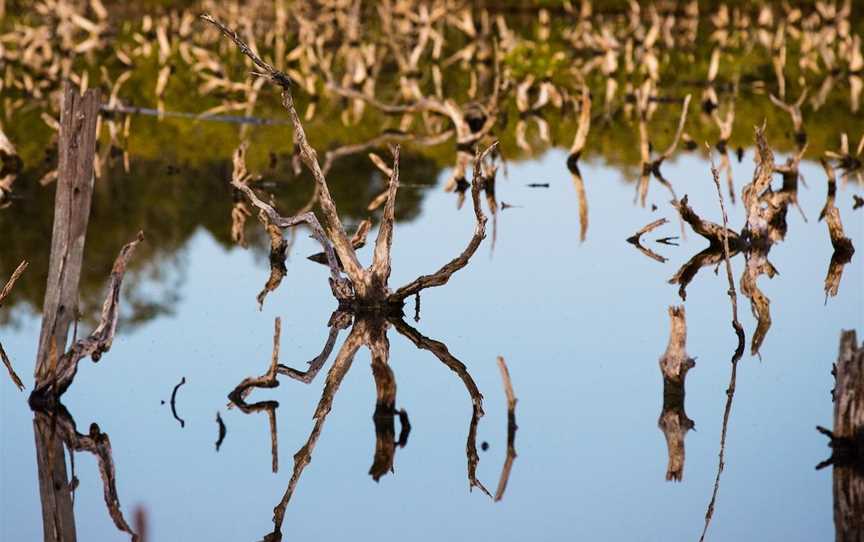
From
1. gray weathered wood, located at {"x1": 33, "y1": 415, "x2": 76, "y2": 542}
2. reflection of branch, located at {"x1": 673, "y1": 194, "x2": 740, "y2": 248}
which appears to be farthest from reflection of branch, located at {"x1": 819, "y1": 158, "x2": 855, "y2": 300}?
gray weathered wood, located at {"x1": 33, "y1": 415, "x2": 76, "y2": 542}

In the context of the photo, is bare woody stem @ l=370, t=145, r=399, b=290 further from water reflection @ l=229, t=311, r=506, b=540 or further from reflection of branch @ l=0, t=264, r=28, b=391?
reflection of branch @ l=0, t=264, r=28, b=391

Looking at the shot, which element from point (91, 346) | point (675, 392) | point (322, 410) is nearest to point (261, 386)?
point (322, 410)

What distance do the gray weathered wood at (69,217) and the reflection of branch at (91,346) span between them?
0.10m

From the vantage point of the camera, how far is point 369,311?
11586 millimetres

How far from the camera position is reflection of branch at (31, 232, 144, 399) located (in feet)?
30.0

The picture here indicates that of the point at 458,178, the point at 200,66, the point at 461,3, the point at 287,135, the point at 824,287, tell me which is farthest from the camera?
the point at 461,3

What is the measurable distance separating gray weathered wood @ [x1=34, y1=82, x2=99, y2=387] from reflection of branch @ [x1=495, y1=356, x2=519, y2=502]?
2.65 m

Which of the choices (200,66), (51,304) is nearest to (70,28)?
(200,66)

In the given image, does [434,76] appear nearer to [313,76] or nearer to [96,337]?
[313,76]

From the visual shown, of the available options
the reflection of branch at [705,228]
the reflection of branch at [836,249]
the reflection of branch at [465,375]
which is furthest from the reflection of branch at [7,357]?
the reflection of branch at [836,249]

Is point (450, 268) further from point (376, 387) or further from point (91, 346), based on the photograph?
point (91, 346)

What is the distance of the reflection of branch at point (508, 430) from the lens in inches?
328

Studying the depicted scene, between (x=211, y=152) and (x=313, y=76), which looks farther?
(x=313, y=76)

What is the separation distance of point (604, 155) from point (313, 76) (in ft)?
22.1
